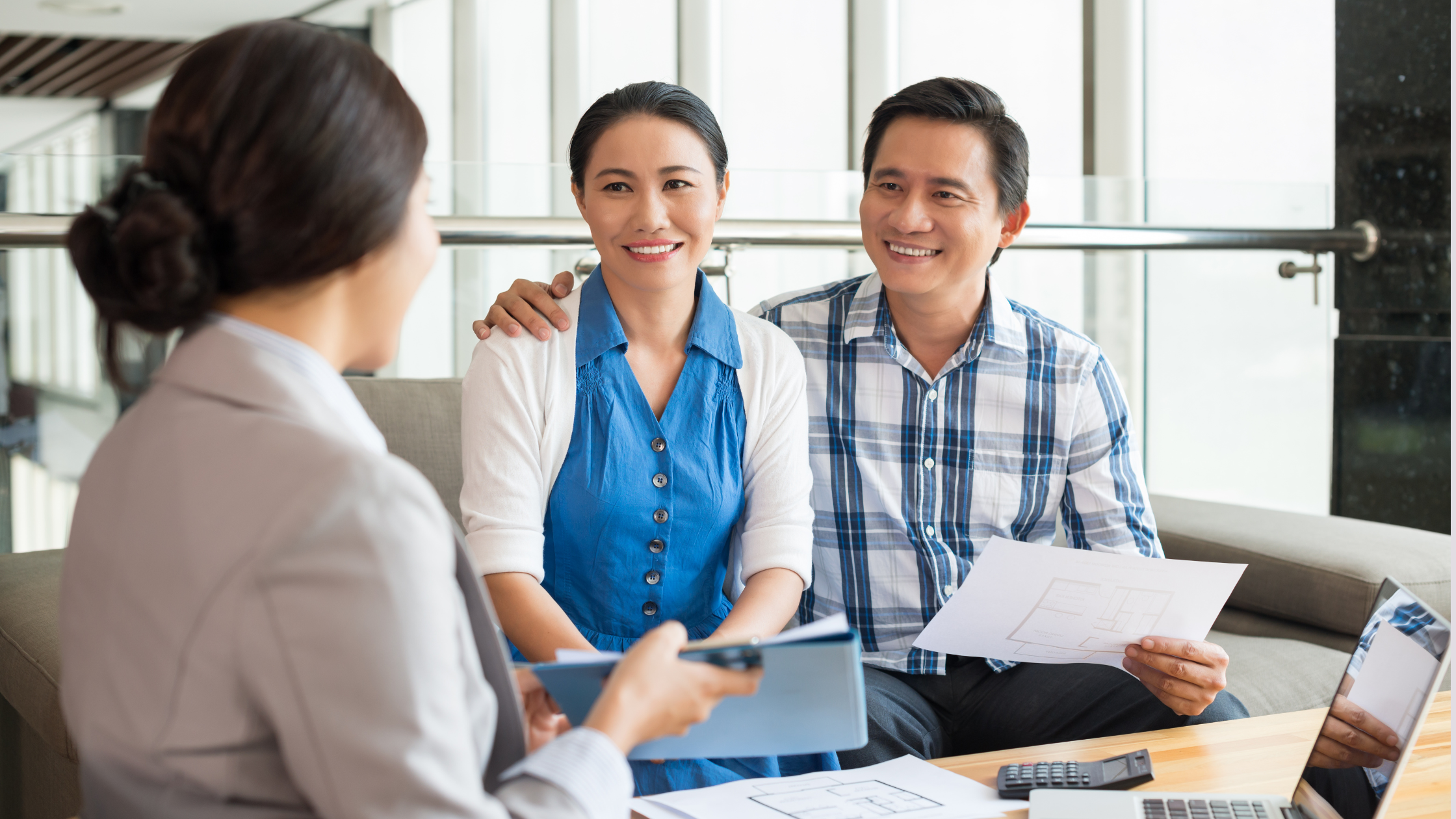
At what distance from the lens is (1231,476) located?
3.32m

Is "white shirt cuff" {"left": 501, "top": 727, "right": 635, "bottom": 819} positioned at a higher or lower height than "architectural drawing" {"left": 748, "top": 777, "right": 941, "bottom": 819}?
higher

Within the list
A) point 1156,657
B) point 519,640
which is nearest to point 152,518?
point 519,640

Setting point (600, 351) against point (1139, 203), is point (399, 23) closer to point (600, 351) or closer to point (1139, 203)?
point (1139, 203)

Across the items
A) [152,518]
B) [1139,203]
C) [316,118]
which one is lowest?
[152,518]

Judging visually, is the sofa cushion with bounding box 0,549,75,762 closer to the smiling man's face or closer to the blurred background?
the blurred background

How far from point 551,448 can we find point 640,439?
11cm

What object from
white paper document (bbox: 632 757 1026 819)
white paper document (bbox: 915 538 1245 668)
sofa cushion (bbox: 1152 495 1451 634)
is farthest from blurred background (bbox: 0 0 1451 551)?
white paper document (bbox: 632 757 1026 819)

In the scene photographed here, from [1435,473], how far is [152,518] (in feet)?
9.30

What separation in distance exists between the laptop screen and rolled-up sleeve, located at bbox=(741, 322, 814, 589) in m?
0.66

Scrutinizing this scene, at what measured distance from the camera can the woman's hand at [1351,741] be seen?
1.00 metres

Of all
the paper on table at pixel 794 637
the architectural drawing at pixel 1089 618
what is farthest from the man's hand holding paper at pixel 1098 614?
the paper on table at pixel 794 637

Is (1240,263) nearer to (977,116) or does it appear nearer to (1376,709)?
(977,116)

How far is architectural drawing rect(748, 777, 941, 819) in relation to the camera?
1.05 m

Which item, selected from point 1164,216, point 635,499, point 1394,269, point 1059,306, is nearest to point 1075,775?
point 635,499
